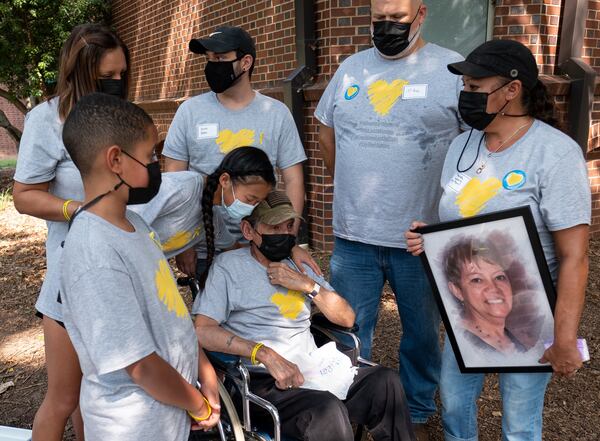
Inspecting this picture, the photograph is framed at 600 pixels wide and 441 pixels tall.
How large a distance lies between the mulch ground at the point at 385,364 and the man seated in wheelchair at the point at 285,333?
855mm

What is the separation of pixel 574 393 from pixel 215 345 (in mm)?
2285

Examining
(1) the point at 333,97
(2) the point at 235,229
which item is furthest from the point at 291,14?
(2) the point at 235,229

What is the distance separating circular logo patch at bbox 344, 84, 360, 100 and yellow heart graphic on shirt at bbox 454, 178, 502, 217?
31.9 inches

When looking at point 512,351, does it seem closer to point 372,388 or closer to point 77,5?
point 372,388

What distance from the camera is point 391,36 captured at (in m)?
2.34

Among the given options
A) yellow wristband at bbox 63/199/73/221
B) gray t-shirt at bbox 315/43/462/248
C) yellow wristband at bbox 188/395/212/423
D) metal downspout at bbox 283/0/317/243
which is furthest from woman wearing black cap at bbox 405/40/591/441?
metal downspout at bbox 283/0/317/243

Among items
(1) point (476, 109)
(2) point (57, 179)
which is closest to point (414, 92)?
(1) point (476, 109)

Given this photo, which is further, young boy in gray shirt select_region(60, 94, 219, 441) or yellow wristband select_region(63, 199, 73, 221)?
yellow wristband select_region(63, 199, 73, 221)

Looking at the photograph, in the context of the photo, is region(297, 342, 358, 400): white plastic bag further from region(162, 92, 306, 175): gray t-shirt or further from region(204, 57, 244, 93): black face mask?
region(204, 57, 244, 93): black face mask

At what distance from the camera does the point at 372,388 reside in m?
2.17

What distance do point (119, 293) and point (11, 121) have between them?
2289 cm

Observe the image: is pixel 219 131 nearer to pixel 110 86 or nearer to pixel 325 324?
pixel 110 86

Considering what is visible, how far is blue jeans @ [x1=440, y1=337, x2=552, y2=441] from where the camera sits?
1.91 meters

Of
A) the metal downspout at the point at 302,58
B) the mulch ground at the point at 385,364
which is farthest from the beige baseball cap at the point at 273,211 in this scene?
the metal downspout at the point at 302,58
